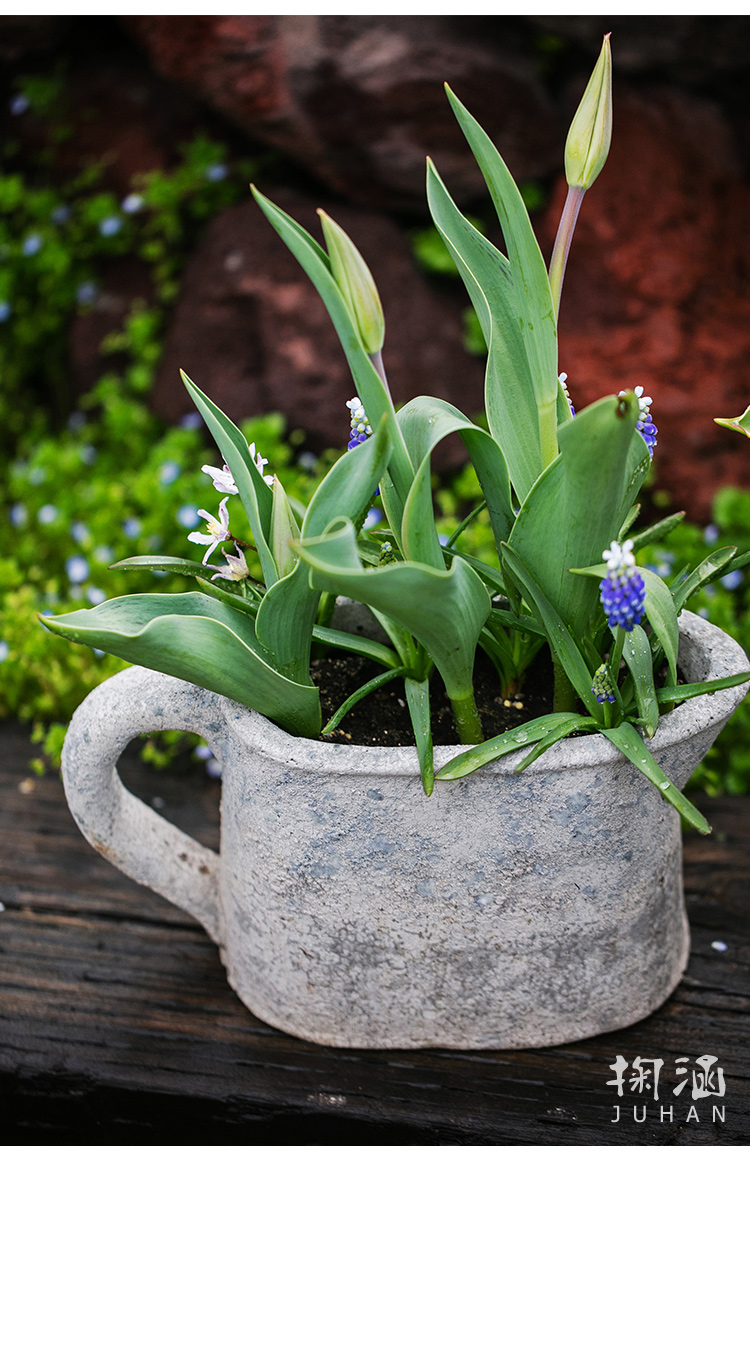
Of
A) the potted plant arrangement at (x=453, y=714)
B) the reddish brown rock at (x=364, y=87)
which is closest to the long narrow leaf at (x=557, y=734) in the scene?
the potted plant arrangement at (x=453, y=714)

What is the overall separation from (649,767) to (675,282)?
5.11 ft

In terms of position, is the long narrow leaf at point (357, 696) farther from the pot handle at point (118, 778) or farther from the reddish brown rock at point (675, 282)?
the reddish brown rock at point (675, 282)

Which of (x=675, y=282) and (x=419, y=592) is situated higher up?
(x=419, y=592)

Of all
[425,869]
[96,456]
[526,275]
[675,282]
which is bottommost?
[96,456]

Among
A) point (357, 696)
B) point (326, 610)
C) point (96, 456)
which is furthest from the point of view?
point (96, 456)

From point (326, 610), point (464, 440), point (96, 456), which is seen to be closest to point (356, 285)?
point (464, 440)

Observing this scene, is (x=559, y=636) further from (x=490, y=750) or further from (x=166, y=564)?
(x=166, y=564)

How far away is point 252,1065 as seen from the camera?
1.08 meters

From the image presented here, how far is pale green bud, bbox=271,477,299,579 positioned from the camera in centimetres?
89

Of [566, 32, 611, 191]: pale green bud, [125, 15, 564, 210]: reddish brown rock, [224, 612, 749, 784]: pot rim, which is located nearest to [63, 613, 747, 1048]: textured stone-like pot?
[224, 612, 749, 784]: pot rim

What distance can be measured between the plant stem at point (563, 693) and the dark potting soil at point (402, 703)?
5 cm

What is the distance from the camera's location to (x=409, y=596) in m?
0.81

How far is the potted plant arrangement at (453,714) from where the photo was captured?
866 mm

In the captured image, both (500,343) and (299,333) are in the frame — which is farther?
(299,333)
